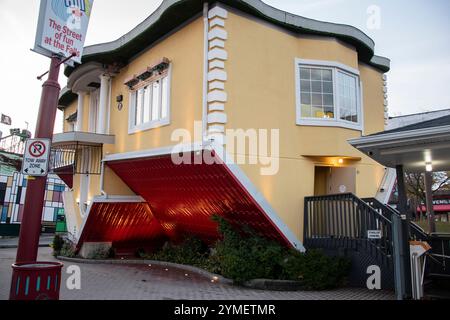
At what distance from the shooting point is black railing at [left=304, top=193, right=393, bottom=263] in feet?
28.5

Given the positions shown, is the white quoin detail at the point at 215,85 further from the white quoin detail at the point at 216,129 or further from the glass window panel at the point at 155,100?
the glass window panel at the point at 155,100

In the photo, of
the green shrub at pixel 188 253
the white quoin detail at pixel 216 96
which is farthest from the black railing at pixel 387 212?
the green shrub at pixel 188 253

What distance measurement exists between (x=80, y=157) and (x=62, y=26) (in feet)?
31.2

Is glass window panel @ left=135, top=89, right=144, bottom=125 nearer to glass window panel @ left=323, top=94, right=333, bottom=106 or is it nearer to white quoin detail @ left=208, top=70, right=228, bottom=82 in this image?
white quoin detail @ left=208, top=70, right=228, bottom=82

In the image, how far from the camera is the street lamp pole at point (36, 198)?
19.2 feet

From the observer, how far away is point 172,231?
14.2 metres

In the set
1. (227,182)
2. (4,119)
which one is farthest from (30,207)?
(4,119)

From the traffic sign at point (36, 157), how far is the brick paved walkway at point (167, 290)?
3.24 m

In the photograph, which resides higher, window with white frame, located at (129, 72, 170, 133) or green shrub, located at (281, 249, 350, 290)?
window with white frame, located at (129, 72, 170, 133)

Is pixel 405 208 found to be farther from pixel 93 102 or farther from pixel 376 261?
pixel 93 102

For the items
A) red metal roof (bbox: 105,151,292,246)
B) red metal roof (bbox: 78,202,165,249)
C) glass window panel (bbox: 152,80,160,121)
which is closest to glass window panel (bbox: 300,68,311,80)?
red metal roof (bbox: 105,151,292,246)

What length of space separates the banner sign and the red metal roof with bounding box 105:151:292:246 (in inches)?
159

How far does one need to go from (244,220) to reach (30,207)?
220 inches

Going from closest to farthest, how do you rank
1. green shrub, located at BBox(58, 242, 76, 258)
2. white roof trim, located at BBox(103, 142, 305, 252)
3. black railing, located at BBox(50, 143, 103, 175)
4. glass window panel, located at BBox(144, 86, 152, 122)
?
white roof trim, located at BBox(103, 142, 305, 252) → glass window panel, located at BBox(144, 86, 152, 122) → black railing, located at BBox(50, 143, 103, 175) → green shrub, located at BBox(58, 242, 76, 258)
